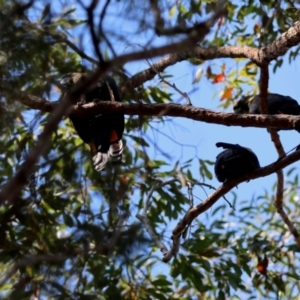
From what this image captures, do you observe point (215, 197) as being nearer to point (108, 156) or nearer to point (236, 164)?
point (236, 164)

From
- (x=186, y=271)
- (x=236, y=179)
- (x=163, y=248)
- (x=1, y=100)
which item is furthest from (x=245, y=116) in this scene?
(x=186, y=271)

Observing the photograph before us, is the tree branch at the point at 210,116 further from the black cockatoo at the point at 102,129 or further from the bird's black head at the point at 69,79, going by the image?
the black cockatoo at the point at 102,129

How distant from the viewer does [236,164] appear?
3658 mm

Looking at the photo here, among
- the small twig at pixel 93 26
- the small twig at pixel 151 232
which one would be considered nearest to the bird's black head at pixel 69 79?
the small twig at pixel 151 232

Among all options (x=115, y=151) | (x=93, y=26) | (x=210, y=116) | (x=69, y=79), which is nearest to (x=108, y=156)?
(x=115, y=151)

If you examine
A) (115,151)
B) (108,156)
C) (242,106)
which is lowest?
(108,156)

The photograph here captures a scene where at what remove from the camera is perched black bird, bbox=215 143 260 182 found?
12.0 ft

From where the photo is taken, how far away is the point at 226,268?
5.24m

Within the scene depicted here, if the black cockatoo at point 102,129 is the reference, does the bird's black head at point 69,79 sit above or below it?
below

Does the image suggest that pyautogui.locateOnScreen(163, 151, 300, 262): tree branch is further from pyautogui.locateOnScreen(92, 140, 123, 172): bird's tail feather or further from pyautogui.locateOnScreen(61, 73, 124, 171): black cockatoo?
pyautogui.locateOnScreen(61, 73, 124, 171): black cockatoo

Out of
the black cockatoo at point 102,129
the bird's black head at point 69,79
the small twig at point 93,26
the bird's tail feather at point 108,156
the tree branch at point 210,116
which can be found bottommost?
the small twig at point 93,26

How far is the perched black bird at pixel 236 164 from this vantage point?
365 cm

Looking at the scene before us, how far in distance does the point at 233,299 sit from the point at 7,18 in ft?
12.9

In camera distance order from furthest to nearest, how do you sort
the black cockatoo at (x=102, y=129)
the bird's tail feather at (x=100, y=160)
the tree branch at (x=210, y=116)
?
the black cockatoo at (x=102, y=129) < the bird's tail feather at (x=100, y=160) < the tree branch at (x=210, y=116)
